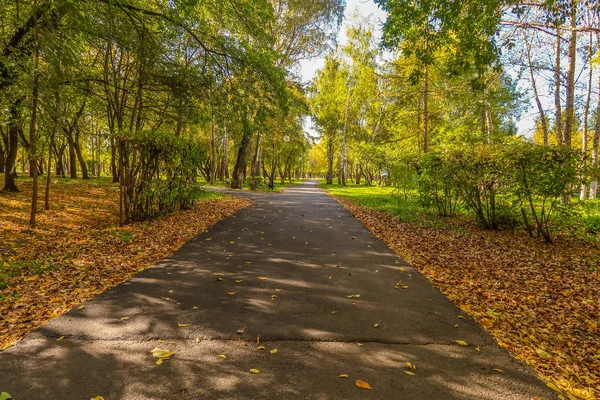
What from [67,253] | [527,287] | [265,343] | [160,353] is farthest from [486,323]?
[67,253]

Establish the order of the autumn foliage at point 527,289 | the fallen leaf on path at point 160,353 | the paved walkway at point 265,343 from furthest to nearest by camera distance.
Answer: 1. the autumn foliage at point 527,289
2. the fallen leaf on path at point 160,353
3. the paved walkway at point 265,343

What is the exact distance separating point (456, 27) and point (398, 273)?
4.80 meters

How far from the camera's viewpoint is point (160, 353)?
2668mm

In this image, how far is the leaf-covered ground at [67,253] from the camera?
374 centimetres

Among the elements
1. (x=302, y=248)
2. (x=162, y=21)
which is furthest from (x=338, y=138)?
(x=302, y=248)

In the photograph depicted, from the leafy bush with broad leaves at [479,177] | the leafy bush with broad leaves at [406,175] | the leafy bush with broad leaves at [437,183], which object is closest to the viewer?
the leafy bush with broad leaves at [479,177]

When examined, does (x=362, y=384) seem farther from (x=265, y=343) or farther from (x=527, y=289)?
(x=527, y=289)

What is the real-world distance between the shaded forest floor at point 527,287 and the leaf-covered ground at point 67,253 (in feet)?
16.3

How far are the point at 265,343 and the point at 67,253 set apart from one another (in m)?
5.19

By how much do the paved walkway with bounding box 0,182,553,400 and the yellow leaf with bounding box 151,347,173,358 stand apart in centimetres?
6

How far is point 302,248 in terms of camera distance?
6418mm

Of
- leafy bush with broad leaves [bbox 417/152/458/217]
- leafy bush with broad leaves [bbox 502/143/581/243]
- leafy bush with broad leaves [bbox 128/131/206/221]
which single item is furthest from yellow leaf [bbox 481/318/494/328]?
leafy bush with broad leaves [bbox 128/131/206/221]

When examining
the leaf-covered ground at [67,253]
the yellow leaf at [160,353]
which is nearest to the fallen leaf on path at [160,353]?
the yellow leaf at [160,353]

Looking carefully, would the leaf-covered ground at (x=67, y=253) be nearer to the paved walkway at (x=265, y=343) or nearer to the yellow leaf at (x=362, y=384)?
the paved walkway at (x=265, y=343)
